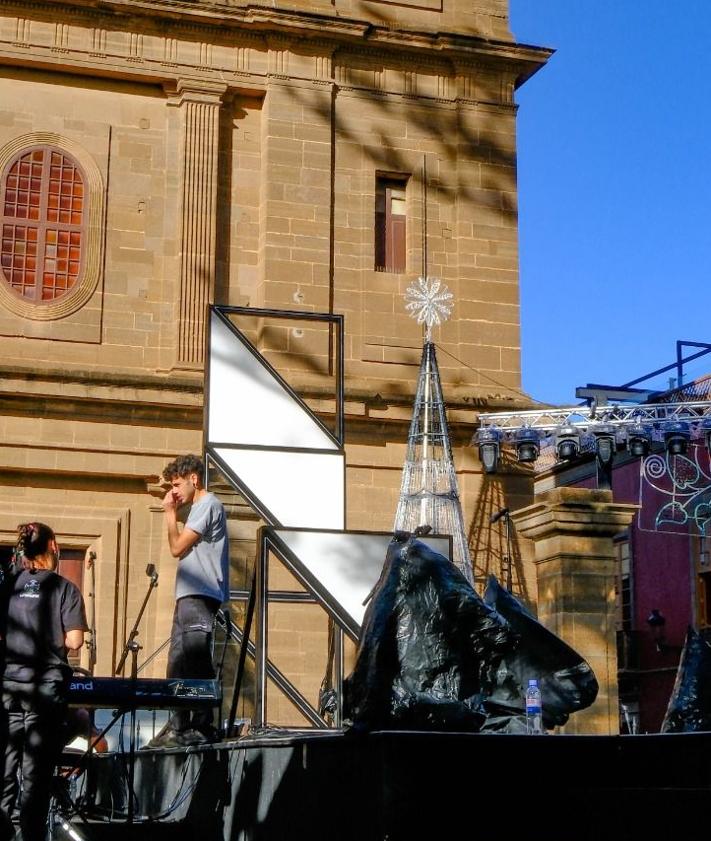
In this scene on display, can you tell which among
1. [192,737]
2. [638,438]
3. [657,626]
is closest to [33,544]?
[192,737]

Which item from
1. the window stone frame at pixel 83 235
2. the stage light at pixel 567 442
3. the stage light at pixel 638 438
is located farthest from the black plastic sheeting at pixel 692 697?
the stage light at pixel 638 438

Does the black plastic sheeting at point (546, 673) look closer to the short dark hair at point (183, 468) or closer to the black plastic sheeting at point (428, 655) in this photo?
the black plastic sheeting at point (428, 655)

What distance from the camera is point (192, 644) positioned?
7.90m

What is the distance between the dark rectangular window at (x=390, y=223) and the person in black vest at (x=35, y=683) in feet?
40.0

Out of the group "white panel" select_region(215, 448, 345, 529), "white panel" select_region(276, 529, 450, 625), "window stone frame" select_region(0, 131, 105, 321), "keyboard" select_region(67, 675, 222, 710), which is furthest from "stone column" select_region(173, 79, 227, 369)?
"keyboard" select_region(67, 675, 222, 710)

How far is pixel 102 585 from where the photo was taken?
650 inches

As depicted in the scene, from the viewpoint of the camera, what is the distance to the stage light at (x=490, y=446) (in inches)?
680

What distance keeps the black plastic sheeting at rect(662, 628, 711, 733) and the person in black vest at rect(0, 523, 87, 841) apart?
117 inches

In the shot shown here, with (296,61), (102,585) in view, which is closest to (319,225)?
(296,61)

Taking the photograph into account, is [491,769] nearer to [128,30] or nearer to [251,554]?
[251,554]

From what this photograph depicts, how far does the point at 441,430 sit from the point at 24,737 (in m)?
11.0

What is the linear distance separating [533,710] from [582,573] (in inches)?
269

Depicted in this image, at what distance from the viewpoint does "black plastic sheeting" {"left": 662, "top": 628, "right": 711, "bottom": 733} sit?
7262 mm

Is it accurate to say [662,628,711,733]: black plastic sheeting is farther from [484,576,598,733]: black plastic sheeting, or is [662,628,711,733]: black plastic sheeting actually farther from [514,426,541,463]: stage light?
[514,426,541,463]: stage light
